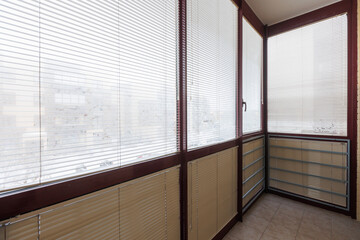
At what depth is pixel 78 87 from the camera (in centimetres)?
86

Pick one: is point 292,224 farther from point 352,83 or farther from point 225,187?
point 352,83

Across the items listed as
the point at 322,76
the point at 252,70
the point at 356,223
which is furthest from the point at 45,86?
the point at 356,223

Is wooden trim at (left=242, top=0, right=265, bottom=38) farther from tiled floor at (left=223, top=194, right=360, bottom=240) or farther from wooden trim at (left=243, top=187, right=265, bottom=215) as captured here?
tiled floor at (left=223, top=194, right=360, bottom=240)

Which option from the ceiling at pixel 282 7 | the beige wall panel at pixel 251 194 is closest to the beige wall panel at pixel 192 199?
the beige wall panel at pixel 251 194

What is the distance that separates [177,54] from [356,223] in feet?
10.2

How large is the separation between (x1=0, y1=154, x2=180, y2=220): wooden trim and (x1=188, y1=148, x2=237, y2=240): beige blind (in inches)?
24.3

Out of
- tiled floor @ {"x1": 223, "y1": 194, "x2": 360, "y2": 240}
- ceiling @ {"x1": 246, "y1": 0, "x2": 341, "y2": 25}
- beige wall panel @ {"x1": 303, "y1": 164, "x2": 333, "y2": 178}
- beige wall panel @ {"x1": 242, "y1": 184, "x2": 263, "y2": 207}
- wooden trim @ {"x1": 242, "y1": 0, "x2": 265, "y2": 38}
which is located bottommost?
tiled floor @ {"x1": 223, "y1": 194, "x2": 360, "y2": 240}

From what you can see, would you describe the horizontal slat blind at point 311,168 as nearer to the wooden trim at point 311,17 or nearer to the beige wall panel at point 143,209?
the wooden trim at point 311,17

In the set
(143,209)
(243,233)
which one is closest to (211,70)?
(143,209)

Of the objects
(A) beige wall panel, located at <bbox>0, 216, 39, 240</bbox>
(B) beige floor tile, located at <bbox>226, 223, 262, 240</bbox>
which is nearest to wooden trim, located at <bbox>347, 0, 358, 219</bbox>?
(B) beige floor tile, located at <bbox>226, 223, 262, 240</bbox>

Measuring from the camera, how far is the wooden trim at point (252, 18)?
2.46m

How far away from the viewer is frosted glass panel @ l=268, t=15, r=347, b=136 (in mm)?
2481

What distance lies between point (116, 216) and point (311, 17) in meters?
3.63

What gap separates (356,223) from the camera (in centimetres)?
226
